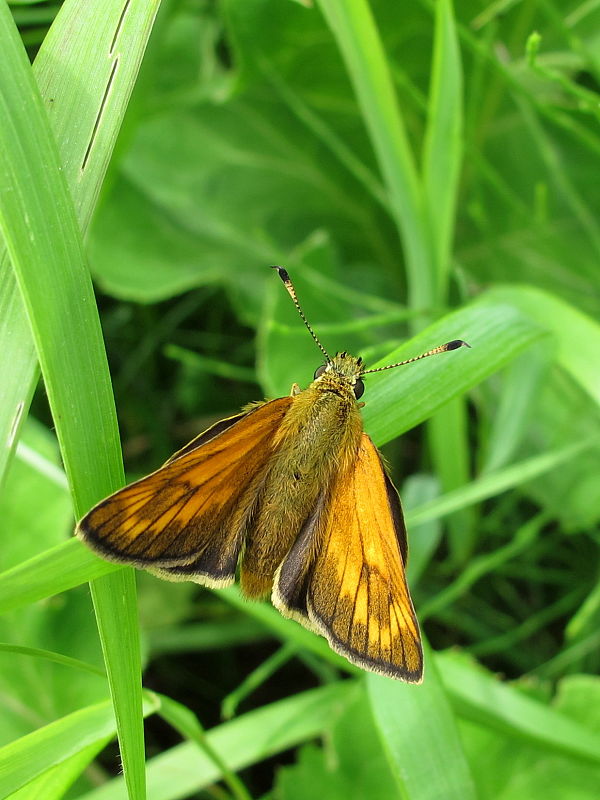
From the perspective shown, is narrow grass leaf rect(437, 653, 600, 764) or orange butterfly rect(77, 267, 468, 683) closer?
orange butterfly rect(77, 267, 468, 683)

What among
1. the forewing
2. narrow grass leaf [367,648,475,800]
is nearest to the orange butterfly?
the forewing

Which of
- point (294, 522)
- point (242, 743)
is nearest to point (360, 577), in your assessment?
point (294, 522)

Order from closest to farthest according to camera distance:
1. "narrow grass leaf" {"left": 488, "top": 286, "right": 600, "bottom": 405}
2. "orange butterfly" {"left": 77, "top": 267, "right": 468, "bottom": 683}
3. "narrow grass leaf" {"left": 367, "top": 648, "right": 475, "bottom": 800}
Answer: "orange butterfly" {"left": 77, "top": 267, "right": 468, "bottom": 683}, "narrow grass leaf" {"left": 367, "top": 648, "right": 475, "bottom": 800}, "narrow grass leaf" {"left": 488, "top": 286, "right": 600, "bottom": 405}

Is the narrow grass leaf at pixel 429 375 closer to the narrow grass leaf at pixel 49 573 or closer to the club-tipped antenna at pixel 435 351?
the club-tipped antenna at pixel 435 351

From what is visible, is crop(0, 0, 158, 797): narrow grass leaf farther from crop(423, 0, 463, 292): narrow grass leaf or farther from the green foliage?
crop(423, 0, 463, 292): narrow grass leaf

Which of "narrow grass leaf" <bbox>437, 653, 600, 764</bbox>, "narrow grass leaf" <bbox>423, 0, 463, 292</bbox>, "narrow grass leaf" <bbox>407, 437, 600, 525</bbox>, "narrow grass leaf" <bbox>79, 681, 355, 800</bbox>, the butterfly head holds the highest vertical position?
"narrow grass leaf" <bbox>423, 0, 463, 292</bbox>

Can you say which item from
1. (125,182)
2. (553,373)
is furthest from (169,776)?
(125,182)
